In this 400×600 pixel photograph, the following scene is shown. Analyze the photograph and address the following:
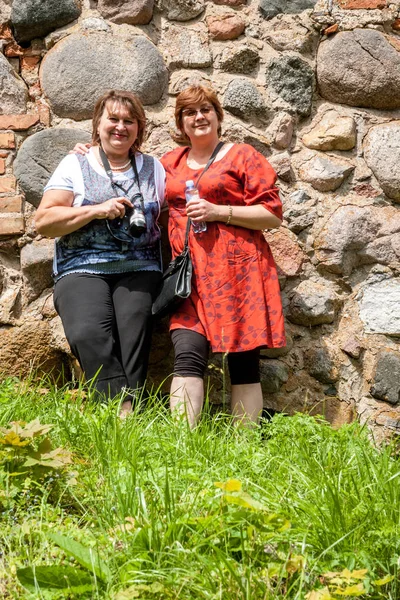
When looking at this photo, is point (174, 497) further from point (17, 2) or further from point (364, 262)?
point (17, 2)

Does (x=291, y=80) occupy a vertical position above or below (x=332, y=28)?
below

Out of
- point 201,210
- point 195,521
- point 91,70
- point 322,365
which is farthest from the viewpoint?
point 91,70

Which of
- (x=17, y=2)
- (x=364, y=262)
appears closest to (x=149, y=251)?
(x=364, y=262)

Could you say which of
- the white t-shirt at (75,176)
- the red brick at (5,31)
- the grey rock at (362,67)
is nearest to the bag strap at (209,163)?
the white t-shirt at (75,176)

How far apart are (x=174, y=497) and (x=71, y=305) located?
1.43 metres

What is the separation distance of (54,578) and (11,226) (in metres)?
2.21

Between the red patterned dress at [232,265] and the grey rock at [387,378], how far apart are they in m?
0.55

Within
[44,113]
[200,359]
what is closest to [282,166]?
[200,359]

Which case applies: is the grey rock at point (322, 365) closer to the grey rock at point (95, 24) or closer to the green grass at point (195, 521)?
the green grass at point (195, 521)

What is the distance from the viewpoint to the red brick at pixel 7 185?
3494mm

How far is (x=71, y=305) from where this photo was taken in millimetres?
3125

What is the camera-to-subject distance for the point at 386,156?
355 cm

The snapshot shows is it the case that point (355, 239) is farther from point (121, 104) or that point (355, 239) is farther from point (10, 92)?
point (10, 92)

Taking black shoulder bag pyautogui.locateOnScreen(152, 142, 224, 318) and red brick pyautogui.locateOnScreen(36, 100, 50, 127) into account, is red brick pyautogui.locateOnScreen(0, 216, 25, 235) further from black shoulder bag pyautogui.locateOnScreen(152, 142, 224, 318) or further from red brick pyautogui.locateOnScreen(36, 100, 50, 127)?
black shoulder bag pyautogui.locateOnScreen(152, 142, 224, 318)
